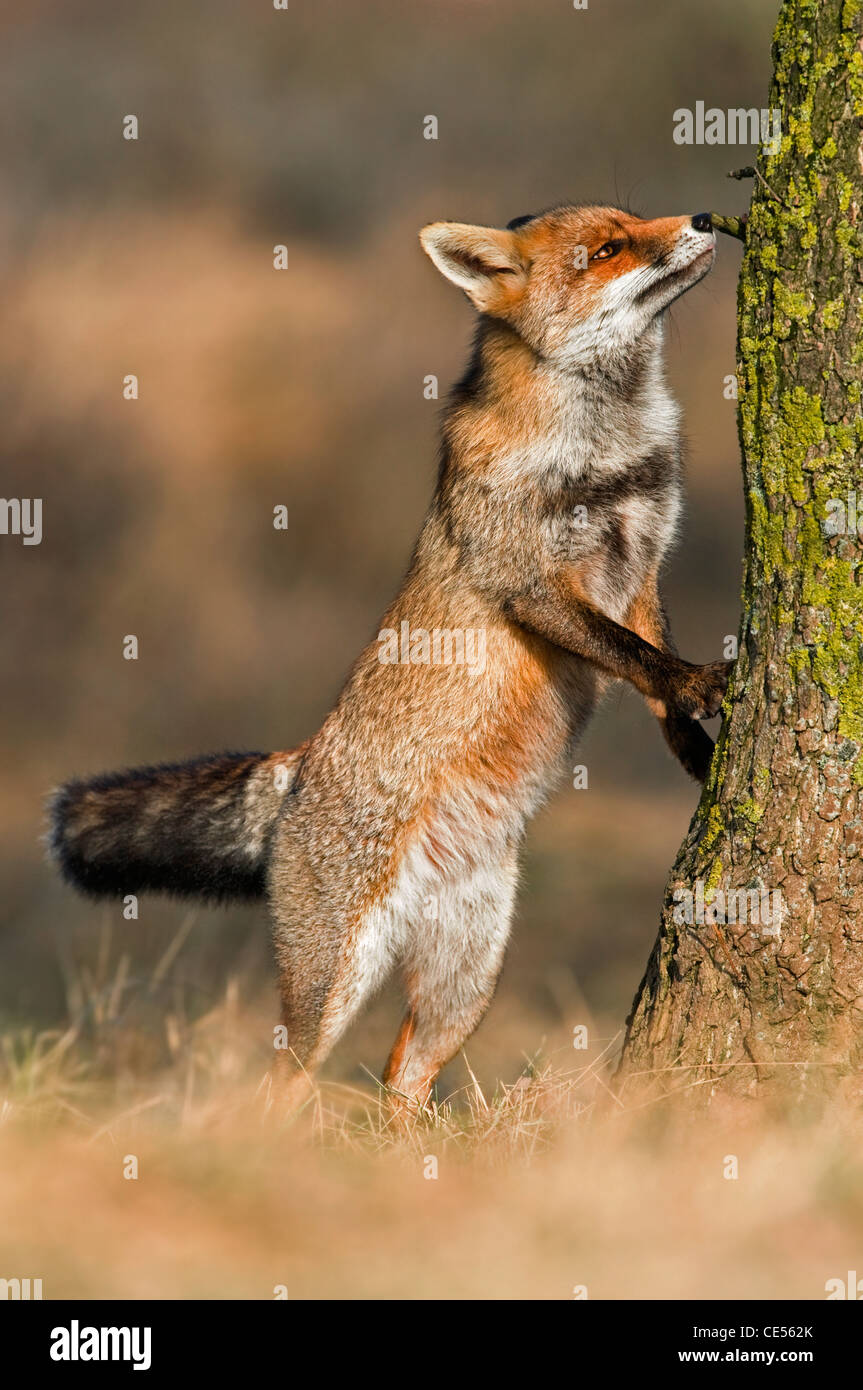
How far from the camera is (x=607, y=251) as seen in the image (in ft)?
19.5

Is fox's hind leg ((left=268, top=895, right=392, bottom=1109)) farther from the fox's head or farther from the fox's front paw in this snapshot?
the fox's head

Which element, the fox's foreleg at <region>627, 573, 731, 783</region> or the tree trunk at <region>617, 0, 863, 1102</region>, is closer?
the tree trunk at <region>617, 0, 863, 1102</region>

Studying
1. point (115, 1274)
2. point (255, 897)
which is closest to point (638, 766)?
point (255, 897)

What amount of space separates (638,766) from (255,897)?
957 cm

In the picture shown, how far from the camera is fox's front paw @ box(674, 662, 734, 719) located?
5031mm

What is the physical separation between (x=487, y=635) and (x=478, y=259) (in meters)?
1.61

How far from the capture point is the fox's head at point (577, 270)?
5.71 meters

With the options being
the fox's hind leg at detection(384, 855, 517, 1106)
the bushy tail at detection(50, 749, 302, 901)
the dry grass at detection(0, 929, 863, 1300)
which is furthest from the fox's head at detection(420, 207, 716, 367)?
the dry grass at detection(0, 929, 863, 1300)

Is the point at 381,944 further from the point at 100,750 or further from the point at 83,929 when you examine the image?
the point at 100,750

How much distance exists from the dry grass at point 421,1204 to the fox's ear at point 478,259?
3.32 m

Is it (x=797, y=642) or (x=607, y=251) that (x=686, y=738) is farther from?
(x=607, y=251)

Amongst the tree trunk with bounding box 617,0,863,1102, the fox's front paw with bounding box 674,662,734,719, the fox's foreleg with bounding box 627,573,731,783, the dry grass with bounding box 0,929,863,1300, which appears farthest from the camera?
the fox's foreleg with bounding box 627,573,731,783

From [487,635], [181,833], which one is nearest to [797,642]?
[487,635]

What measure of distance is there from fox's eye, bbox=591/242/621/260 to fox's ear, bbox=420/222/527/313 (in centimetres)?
35
